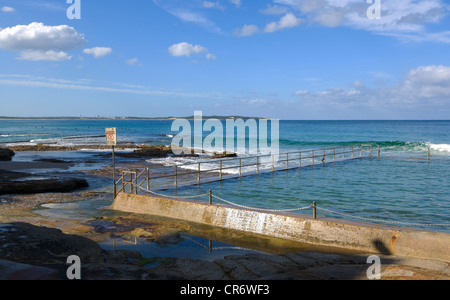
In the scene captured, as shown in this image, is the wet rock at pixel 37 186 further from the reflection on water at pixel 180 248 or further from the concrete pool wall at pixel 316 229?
the reflection on water at pixel 180 248

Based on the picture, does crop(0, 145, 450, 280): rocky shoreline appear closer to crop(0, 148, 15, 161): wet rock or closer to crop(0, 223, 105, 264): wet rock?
crop(0, 223, 105, 264): wet rock

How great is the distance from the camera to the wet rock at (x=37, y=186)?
15.1m

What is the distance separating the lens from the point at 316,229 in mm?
8961

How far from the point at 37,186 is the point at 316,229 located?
12.1 m

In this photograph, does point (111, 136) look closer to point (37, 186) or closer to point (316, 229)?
point (37, 186)

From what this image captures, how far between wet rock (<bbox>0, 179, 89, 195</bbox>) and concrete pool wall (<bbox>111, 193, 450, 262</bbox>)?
596 cm

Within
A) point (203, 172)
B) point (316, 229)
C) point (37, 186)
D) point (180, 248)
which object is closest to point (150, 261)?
point (180, 248)

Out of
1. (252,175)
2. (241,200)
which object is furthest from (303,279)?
(252,175)

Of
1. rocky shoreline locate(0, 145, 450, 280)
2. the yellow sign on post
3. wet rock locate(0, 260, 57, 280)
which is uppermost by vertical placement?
the yellow sign on post

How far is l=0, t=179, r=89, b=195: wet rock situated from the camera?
49.5 feet

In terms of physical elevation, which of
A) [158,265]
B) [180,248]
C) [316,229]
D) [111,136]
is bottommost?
[180,248]

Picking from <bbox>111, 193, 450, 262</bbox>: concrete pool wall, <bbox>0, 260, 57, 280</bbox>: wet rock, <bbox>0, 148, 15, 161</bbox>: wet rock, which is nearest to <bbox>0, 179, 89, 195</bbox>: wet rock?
<bbox>111, 193, 450, 262</bbox>: concrete pool wall

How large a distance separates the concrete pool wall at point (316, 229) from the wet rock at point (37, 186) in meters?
5.96
